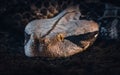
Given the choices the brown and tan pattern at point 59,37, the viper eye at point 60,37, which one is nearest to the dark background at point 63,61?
the brown and tan pattern at point 59,37

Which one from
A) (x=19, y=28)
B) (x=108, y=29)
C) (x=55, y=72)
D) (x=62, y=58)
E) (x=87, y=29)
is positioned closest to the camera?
(x=55, y=72)

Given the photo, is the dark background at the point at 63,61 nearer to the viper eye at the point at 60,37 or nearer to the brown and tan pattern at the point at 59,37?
the brown and tan pattern at the point at 59,37

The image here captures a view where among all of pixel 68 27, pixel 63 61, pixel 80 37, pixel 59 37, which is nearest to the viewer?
pixel 63 61

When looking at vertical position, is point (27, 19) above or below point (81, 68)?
above

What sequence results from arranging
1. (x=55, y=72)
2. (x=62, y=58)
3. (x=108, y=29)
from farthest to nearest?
(x=108, y=29), (x=62, y=58), (x=55, y=72)

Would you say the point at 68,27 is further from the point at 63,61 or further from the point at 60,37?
the point at 63,61

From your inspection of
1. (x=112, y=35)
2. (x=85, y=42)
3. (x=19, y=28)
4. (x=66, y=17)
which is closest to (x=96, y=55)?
(x=85, y=42)

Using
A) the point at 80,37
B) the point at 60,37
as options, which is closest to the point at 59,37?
the point at 60,37

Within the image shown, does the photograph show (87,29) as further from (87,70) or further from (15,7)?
(15,7)

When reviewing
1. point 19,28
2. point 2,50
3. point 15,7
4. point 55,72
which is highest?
point 15,7
